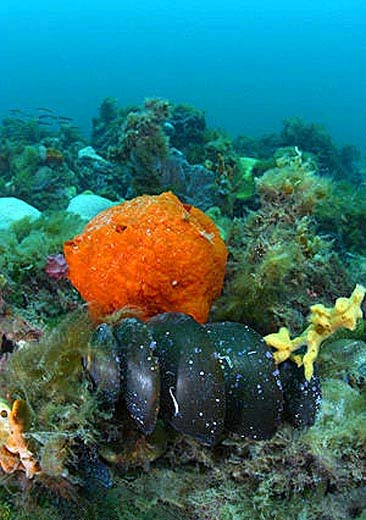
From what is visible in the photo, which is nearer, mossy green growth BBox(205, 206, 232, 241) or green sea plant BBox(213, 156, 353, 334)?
green sea plant BBox(213, 156, 353, 334)

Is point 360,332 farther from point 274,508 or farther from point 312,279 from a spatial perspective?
point 274,508

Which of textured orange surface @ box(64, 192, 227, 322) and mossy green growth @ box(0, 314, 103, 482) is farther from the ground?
textured orange surface @ box(64, 192, 227, 322)

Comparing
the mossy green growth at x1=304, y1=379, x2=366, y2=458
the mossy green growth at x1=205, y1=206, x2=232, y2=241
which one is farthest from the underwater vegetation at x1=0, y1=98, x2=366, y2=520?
the mossy green growth at x1=205, y1=206, x2=232, y2=241

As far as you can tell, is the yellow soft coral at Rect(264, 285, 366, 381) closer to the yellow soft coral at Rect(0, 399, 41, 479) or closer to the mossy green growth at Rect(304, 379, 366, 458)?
the mossy green growth at Rect(304, 379, 366, 458)

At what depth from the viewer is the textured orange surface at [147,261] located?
3609 millimetres

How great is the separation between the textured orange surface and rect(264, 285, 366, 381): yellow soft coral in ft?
2.77

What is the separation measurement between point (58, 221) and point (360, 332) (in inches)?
121

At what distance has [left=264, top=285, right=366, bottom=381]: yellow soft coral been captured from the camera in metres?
2.93

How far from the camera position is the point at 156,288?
3.64m

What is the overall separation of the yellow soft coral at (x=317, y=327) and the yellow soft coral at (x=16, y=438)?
1371mm

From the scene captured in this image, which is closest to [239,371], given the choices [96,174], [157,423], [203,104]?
[157,423]

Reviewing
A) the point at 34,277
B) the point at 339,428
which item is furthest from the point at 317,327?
the point at 34,277

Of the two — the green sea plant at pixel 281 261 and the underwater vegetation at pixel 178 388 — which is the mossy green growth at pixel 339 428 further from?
the green sea plant at pixel 281 261

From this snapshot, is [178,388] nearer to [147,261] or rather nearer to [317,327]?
[317,327]
